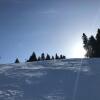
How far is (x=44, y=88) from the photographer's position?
323 inches

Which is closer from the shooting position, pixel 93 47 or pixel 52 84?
pixel 52 84

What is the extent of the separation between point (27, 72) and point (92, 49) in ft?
159

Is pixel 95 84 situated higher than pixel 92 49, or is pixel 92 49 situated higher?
pixel 92 49

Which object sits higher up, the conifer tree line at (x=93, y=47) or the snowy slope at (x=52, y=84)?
the conifer tree line at (x=93, y=47)

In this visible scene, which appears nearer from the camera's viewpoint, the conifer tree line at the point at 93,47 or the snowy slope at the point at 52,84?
the snowy slope at the point at 52,84

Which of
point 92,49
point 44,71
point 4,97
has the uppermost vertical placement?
point 92,49

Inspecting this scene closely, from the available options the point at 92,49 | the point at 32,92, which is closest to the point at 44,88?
the point at 32,92

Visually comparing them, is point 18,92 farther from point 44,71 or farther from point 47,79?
point 44,71

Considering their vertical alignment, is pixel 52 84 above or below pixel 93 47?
below

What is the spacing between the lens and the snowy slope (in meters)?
7.48

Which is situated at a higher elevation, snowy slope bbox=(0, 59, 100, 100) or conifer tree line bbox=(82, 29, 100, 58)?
conifer tree line bbox=(82, 29, 100, 58)

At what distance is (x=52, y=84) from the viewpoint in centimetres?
856

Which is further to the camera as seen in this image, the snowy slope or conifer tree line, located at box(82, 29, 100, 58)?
conifer tree line, located at box(82, 29, 100, 58)

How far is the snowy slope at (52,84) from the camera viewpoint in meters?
7.48
